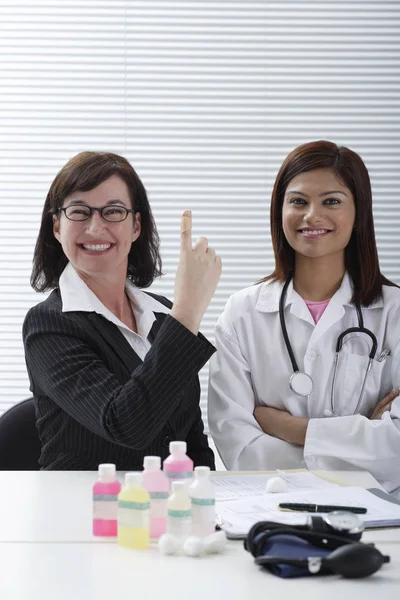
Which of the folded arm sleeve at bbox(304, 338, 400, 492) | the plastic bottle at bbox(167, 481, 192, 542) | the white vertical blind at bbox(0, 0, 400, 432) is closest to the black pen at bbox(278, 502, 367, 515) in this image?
the plastic bottle at bbox(167, 481, 192, 542)

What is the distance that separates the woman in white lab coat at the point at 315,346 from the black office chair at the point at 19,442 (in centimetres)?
55

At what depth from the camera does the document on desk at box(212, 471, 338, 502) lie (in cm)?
177

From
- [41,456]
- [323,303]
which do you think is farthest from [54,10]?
[41,456]

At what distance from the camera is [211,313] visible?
144 inches

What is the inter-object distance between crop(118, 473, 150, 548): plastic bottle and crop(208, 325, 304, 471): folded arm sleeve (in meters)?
0.90

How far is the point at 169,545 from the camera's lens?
137cm

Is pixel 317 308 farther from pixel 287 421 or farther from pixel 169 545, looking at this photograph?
pixel 169 545

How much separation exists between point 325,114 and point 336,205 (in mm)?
1426

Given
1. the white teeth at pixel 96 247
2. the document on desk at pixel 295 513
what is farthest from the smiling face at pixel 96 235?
the document on desk at pixel 295 513

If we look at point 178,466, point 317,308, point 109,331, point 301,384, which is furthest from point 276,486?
point 317,308

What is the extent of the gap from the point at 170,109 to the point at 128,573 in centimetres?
271

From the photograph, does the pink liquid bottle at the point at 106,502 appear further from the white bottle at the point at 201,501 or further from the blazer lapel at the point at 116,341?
the blazer lapel at the point at 116,341

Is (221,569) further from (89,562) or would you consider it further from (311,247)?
(311,247)

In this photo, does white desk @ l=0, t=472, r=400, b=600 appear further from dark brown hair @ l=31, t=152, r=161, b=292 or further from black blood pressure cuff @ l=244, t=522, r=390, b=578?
dark brown hair @ l=31, t=152, r=161, b=292
